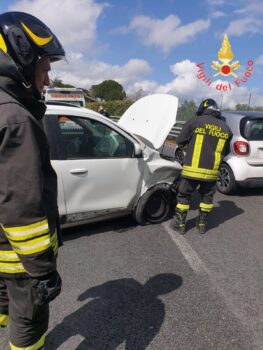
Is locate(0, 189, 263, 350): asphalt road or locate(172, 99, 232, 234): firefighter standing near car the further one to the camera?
locate(172, 99, 232, 234): firefighter standing near car

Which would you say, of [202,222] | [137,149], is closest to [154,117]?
[137,149]

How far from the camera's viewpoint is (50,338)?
2.50 metres

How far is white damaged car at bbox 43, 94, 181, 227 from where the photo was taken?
390 cm

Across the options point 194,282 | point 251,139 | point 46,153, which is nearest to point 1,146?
point 46,153

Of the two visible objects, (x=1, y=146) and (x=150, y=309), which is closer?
(x=1, y=146)

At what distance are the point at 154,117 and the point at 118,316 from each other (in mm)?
2905

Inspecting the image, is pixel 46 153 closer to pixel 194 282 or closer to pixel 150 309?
pixel 150 309

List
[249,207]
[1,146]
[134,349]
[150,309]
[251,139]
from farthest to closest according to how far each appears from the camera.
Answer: [251,139] → [249,207] → [150,309] → [134,349] → [1,146]

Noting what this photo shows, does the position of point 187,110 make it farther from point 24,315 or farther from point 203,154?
point 24,315

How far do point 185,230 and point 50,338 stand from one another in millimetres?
2574

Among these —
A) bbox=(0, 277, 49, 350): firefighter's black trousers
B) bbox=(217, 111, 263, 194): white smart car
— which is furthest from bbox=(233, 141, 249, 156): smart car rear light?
bbox=(0, 277, 49, 350): firefighter's black trousers

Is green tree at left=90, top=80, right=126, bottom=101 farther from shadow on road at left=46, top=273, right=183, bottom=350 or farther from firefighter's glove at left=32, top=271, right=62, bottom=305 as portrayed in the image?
firefighter's glove at left=32, top=271, right=62, bottom=305

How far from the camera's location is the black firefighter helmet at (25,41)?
1.52m

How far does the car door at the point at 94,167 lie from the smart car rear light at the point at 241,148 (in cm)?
259
